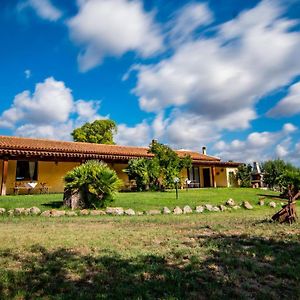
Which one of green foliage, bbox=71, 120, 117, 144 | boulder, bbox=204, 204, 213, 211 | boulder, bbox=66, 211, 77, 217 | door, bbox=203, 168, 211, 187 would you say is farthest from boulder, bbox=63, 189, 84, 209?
green foliage, bbox=71, 120, 117, 144

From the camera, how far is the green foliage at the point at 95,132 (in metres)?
34.8

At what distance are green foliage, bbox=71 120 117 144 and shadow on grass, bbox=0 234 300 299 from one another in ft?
98.7

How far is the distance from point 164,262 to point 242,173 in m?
24.9

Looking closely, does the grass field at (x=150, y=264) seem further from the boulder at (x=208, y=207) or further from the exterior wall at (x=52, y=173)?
the exterior wall at (x=52, y=173)

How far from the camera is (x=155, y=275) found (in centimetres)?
386

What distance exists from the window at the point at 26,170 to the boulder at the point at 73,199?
9081 mm

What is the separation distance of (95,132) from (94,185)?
80.4 ft

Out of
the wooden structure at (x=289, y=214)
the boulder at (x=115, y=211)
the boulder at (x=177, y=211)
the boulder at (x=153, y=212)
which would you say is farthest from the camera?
the boulder at (x=177, y=211)

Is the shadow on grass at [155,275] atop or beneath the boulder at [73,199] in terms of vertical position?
Answer: beneath

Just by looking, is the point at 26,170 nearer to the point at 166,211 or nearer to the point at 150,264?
the point at 166,211

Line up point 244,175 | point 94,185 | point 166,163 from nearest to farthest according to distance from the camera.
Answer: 1. point 94,185
2. point 166,163
3. point 244,175

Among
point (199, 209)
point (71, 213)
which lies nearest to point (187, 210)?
point (199, 209)

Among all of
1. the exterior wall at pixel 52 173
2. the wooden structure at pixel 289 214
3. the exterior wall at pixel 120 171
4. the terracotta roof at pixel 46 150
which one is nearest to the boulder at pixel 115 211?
the wooden structure at pixel 289 214

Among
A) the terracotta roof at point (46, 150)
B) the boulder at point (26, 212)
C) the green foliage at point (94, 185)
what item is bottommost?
the boulder at point (26, 212)
